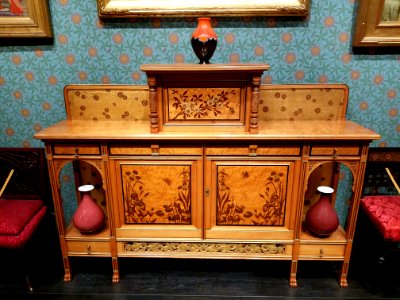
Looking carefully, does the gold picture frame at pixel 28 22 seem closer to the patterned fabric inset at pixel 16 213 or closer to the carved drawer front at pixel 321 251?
the patterned fabric inset at pixel 16 213

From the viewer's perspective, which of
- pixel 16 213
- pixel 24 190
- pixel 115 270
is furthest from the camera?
pixel 24 190

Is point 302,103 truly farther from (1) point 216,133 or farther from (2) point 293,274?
(2) point 293,274

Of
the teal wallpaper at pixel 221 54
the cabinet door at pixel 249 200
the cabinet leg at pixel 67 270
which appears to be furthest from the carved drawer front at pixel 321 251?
the cabinet leg at pixel 67 270

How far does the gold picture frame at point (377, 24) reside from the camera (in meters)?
1.95

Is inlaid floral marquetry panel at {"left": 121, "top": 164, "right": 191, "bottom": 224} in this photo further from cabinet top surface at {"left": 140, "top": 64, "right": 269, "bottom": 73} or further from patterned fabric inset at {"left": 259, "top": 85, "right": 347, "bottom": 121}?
patterned fabric inset at {"left": 259, "top": 85, "right": 347, "bottom": 121}

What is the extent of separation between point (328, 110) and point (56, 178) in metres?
1.87

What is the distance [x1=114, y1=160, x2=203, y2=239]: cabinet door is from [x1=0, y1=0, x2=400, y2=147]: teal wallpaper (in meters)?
0.71

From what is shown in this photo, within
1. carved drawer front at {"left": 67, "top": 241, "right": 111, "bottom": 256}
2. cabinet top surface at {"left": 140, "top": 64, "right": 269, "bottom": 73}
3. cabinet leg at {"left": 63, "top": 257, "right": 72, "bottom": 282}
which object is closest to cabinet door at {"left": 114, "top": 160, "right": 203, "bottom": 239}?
carved drawer front at {"left": 67, "top": 241, "right": 111, "bottom": 256}

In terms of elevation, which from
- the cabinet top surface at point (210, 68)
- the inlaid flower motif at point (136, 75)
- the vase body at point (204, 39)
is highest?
the vase body at point (204, 39)

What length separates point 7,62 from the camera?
2166 millimetres

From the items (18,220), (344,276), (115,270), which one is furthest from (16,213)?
(344,276)

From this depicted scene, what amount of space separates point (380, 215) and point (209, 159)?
116cm

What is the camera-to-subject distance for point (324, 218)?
196 centimetres

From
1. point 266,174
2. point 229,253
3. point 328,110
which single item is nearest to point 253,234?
point 229,253
